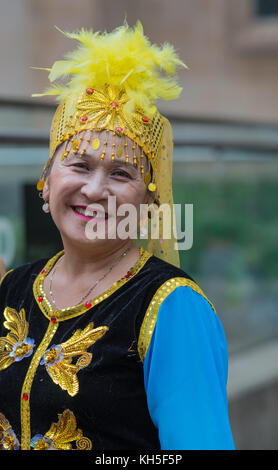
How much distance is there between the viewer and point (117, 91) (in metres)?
1.72

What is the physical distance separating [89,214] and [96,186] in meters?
0.08

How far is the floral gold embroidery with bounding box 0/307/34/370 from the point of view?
1.72 metres

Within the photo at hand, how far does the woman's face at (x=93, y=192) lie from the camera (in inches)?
64.6

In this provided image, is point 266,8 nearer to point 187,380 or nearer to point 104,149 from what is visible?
point 104,149

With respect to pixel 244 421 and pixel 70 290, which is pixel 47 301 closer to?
pixel 70 290

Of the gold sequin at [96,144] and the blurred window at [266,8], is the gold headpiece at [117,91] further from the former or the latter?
the blurred window at [266,8]

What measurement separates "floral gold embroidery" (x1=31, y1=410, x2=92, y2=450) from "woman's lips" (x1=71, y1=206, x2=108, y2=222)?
0.47m

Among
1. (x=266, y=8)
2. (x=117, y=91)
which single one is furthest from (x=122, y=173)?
(x=266, y=8)

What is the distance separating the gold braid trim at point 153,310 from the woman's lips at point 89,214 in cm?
23

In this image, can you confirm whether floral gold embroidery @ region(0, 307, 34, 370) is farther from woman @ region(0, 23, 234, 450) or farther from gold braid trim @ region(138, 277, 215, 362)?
gold braid trim @ region(138, 277, 215, 362)

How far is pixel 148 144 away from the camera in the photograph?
1712 millimetres

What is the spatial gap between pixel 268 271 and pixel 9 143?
9.60 feet

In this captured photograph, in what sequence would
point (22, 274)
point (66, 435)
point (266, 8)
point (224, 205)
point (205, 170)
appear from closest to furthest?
point (66, 435) < point (22, 274) < point (205, 170) < point (224, 205) < point (266, 8)
